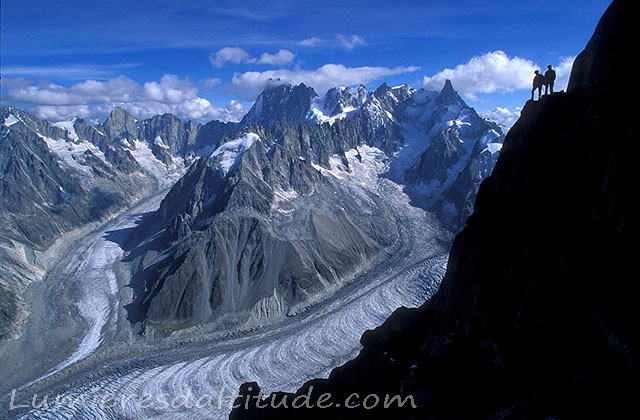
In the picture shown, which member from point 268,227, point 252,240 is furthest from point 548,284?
point 268,227

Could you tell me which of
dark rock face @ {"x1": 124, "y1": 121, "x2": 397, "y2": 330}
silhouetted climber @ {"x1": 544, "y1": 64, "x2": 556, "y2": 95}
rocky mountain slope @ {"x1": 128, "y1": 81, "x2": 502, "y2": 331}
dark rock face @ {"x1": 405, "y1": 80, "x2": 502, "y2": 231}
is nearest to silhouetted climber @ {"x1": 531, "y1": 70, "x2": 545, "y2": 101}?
silhouetted climber @ {"x1": 544, "y1": 64, "x2": 556, "y2": 95}

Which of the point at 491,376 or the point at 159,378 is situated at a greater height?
the point at 491,376

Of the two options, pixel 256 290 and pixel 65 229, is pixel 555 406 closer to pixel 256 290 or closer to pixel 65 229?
pixel 256 290

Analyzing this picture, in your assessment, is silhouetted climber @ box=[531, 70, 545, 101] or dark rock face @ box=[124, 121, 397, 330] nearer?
silhouetted climber @ box=[531, 70, 545, 101]

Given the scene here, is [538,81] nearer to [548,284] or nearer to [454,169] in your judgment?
[548,284]

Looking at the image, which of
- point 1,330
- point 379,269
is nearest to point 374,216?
point 379,269

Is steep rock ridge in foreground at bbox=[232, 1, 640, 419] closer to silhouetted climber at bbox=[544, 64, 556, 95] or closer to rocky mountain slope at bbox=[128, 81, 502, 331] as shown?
silhouetted climber at bbox=[544, 64, 556, 95]

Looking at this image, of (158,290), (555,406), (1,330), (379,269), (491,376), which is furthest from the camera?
(379,269)
